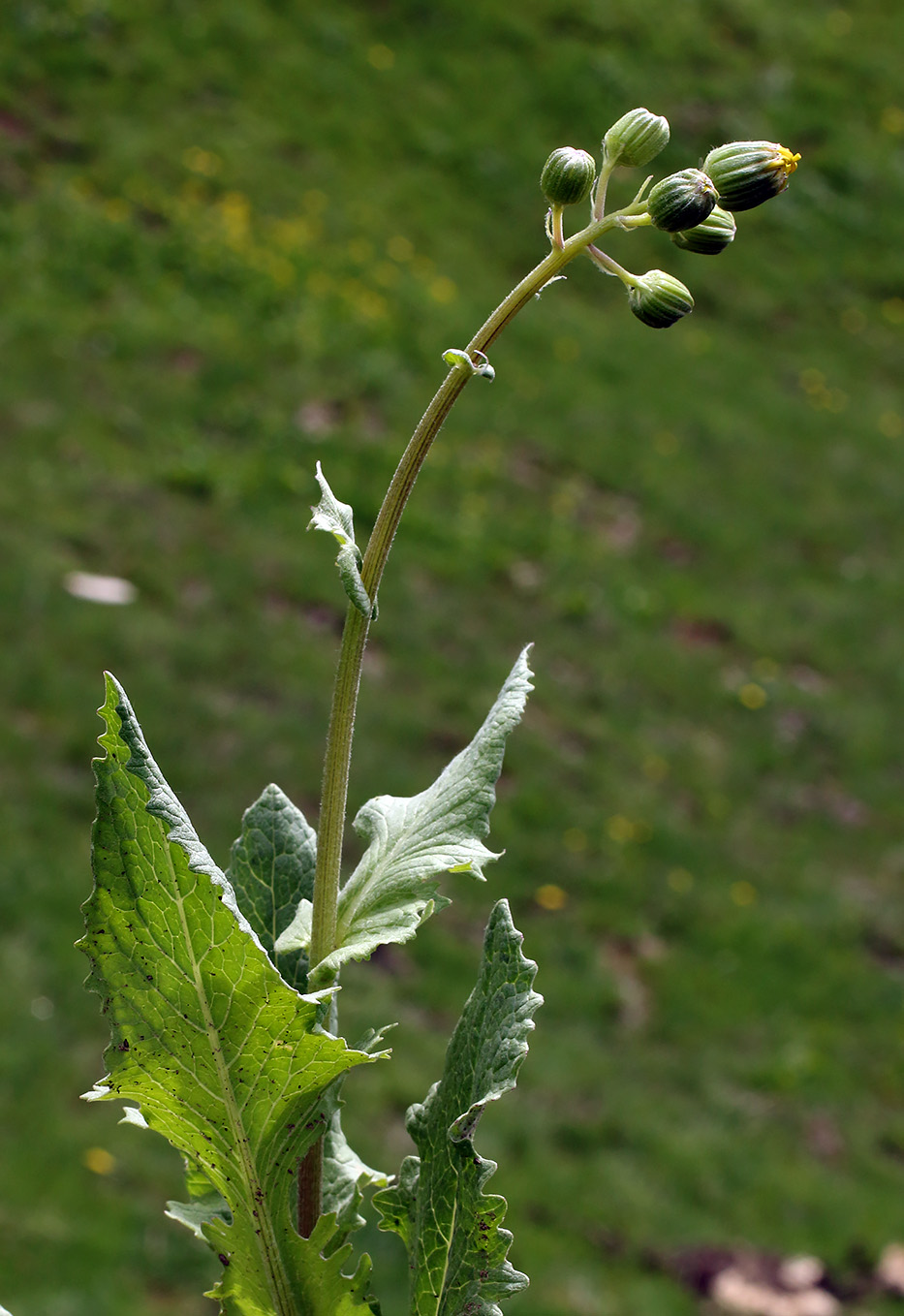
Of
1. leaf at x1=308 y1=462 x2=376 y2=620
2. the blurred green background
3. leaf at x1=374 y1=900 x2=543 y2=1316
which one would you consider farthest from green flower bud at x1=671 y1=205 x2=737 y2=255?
the blurred green background

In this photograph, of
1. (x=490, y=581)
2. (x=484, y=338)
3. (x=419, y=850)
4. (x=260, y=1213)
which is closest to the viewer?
(x=484, y=338)

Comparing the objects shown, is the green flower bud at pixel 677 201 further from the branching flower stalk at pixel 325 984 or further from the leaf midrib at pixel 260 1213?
the leaf midrib at pixel 260 1213

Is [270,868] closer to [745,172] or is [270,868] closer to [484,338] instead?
[484,338]

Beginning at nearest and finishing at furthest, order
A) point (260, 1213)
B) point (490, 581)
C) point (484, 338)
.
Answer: point (484, 338) → point (260, 1213) → point (490, 581)

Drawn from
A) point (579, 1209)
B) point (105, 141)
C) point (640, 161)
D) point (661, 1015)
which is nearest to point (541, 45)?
point (105, 141)

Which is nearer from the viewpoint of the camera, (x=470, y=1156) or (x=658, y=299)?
(x=470, y=1156)

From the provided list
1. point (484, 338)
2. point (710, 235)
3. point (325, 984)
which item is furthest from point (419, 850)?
point (710, 235)

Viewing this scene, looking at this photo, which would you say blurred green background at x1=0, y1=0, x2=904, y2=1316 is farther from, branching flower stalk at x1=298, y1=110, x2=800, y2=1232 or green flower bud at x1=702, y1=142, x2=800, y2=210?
green flower bud at x1=702, y1=142, x2=800, y2=210

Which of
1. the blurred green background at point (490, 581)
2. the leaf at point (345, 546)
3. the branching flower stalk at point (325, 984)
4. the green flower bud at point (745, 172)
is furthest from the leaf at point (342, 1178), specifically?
the blurred green background at point (490, 581)
